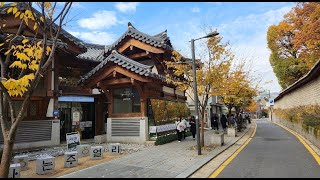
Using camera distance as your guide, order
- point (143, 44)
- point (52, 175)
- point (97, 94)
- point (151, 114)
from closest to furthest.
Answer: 1. point (52, 175)
2. point (151, 114)
3. point (143, 44)
4. point (97, 94)

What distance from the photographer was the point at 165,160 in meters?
11.6

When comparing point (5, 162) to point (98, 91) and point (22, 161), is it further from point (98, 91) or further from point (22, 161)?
point (98, 91)

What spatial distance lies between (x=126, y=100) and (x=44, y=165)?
9.59 meters

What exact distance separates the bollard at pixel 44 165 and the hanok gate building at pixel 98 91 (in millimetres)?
6394

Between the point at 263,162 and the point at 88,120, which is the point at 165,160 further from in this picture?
the point at 88,120

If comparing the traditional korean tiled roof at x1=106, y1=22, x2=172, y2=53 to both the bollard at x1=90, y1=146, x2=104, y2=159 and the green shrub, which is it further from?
the bollard at x1=90, y1=146, x2=104, y2=159

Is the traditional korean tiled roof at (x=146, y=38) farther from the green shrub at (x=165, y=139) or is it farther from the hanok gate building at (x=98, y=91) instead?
the green shrub at (x=165, y=139)

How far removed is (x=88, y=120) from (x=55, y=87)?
5809 mm

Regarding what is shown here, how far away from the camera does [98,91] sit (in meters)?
22.1

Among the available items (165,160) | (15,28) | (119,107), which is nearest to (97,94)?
(119,107)

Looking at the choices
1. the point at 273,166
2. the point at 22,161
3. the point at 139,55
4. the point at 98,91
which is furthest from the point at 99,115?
the point at 273,166

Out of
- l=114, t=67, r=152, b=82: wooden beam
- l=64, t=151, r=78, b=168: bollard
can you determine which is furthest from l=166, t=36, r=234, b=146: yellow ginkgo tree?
l=64, t=151, r=78, b=168: bollard

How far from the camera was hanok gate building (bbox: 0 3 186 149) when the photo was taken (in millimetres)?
16250

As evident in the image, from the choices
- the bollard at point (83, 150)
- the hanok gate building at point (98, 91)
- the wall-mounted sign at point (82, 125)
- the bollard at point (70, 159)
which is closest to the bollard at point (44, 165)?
the bollard at point (70, 159)
